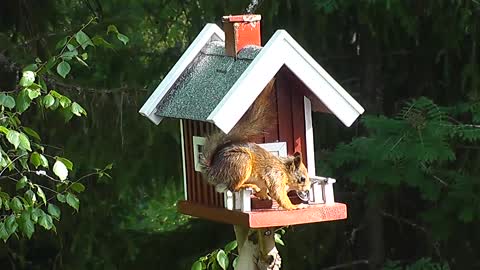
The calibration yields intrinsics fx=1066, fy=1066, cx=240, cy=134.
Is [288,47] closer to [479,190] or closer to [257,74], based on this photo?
[257,74]

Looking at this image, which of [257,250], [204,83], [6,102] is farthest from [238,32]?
[6,102]

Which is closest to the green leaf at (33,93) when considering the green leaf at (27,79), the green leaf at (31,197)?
the green leaf at (27,79)

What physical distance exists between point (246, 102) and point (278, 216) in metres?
0.27

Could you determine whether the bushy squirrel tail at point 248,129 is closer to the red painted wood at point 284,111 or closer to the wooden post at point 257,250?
the red painted wood at point 284,111

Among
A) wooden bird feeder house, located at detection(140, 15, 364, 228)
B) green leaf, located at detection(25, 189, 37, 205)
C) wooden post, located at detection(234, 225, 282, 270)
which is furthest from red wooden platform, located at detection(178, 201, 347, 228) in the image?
green leaf, located at detection(25, 189, 37, 205)

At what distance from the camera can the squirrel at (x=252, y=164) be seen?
2.44 m

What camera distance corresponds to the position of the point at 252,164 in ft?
8.04

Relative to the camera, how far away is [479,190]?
3.78 meters

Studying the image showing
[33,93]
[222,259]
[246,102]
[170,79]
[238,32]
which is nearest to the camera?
[246,102]

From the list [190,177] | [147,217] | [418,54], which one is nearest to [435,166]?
[418,54]

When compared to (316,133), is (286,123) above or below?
above

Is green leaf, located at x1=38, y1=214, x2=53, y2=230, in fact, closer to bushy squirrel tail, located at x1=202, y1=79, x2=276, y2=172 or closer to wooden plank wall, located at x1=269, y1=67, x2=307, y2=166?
bushy squirrel tail, located at x1=202, y1=79, x2=276, y2=172

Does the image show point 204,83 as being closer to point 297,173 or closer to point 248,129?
point 248,129

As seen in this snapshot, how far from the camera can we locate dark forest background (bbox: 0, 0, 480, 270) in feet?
13.5
